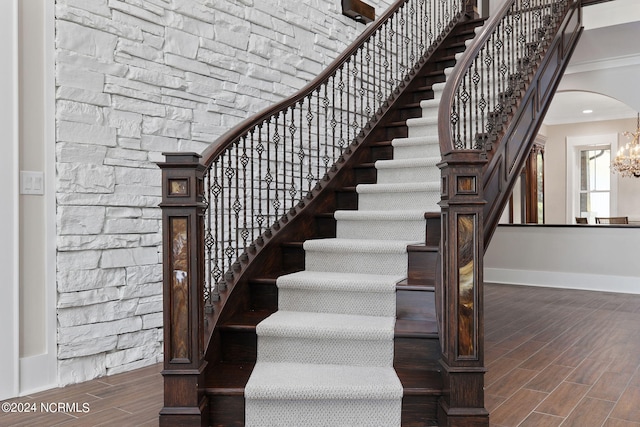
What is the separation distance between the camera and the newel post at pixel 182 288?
215cm

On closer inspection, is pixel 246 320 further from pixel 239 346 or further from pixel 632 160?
pixel 632 160

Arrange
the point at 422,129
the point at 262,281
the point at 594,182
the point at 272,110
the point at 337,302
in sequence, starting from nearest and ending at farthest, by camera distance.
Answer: the point at 337,302 < the point at 262,281 < the point at 272,110 < the point at 422,129 < the point at 594,182

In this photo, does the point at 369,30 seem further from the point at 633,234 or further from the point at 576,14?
the point at 633,234

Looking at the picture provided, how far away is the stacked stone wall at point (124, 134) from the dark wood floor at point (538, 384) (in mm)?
304

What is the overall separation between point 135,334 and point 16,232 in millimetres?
907

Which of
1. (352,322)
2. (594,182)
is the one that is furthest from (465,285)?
(594,182)

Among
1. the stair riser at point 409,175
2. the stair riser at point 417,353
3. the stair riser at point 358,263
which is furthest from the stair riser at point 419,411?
the stair riser at point 409,175

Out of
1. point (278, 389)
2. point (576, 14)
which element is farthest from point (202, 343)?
point (576, 14)

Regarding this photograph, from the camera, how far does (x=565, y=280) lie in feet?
21.0

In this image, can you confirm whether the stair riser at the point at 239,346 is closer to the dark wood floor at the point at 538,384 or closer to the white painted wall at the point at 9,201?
the dark wood floor at the point at 538,384

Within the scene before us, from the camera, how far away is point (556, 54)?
446 cm

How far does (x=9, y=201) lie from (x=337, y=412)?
1898 millimetres

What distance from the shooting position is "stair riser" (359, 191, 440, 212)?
3309 millimetres

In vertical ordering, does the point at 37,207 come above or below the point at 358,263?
above
